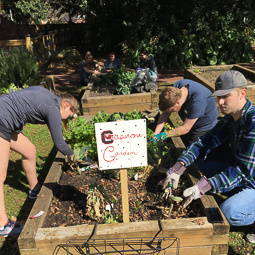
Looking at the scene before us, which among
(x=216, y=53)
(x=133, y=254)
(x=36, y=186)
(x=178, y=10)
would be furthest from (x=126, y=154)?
(x=178, y=10)

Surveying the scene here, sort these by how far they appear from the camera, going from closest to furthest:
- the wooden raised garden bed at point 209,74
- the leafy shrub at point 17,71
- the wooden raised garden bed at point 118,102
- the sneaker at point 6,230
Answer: the sneaker at point 6,230
the wooden raised garden bed at point 118,102
the leafy shrub at point 17,71
the wooden raised garden bed at point 209,74

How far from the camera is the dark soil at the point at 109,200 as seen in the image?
2.41 m

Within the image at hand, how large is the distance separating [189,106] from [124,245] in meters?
1.90

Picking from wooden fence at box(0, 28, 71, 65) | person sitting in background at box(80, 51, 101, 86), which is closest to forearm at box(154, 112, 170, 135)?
person sitting in background at box(80, 51, 101, 86)

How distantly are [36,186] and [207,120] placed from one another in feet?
8.08

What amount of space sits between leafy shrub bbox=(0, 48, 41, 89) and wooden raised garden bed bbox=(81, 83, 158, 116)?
1873 millimetres

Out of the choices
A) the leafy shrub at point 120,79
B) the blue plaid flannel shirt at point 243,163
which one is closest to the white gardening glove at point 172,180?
the blue plaid flannel shirt at point 243,163

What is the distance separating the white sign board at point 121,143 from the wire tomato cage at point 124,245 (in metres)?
0.58

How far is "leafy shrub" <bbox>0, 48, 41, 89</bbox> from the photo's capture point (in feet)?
19.5

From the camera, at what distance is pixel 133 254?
81.9 inches

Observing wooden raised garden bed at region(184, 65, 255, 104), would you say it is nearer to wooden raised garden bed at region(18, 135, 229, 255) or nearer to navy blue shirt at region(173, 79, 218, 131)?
navy blue shirt at region(173, 79, 218, 131)

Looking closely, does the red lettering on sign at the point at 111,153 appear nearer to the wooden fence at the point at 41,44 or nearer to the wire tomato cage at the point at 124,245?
the wire tomato cage at the point at 124,245

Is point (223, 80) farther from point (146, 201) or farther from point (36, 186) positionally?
point (36, 186)

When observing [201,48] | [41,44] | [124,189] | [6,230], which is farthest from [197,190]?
[41,44]
